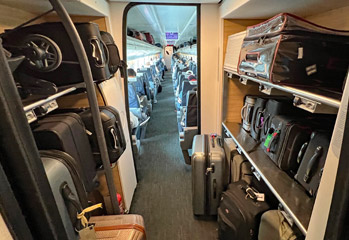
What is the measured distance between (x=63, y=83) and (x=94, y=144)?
0.41 m

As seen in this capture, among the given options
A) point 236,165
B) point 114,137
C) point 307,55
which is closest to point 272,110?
point 307,55

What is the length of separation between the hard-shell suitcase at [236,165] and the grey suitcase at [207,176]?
124 millimetres

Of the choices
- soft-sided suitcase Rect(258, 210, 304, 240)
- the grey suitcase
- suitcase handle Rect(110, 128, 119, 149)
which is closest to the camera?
soft-sided suitcase Rect(258, 210, 304, 240)

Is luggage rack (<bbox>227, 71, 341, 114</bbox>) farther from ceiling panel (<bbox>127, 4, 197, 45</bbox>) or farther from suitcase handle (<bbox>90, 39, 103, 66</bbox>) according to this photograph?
ceiling panel (<bbox>127, 4, 197, 45</bbox>)

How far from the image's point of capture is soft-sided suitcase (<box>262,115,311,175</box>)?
3.72ft

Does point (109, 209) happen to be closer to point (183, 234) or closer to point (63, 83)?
point (183, 234)

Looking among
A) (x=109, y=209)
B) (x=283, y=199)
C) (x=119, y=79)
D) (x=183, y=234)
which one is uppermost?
(x=119, y=79)

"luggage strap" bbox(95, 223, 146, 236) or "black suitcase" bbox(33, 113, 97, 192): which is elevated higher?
"black suitcase" bbox(33, 113, 97, 192)

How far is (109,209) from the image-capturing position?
1.77 m

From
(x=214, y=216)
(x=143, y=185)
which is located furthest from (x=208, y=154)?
(x=143, y=185)

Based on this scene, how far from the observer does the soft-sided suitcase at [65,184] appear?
772 millimetres

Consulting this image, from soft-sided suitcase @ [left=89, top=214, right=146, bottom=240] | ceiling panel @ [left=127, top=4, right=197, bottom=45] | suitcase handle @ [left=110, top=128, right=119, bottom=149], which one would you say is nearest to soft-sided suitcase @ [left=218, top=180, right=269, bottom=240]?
soft-sided suitcase @ [left=89, top=214, right=146, bottom=240]

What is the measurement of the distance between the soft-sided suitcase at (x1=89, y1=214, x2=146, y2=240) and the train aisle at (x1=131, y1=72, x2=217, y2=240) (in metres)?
0.54

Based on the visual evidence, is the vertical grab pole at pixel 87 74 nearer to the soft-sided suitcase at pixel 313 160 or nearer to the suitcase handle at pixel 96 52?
the suitcase handle at pixel 96 52
